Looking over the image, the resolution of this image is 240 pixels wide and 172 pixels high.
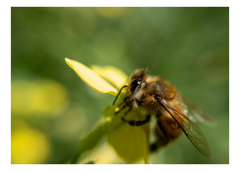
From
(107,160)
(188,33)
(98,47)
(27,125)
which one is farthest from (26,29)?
(188,33)

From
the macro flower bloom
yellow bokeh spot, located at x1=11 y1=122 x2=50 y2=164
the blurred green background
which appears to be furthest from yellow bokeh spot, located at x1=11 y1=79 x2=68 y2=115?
the macro flower bloom

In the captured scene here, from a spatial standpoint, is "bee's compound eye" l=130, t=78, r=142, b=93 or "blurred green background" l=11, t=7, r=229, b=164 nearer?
"bee's compound eye" l=130, t=78, r=142, b=93

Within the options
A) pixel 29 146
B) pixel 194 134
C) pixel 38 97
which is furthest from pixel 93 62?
pixel 194 134

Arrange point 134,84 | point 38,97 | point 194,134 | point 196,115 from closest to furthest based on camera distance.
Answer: point 194,134, point 134,84, point 196,115, point 38,97

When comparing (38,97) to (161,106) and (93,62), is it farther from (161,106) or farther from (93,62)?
(161,106)

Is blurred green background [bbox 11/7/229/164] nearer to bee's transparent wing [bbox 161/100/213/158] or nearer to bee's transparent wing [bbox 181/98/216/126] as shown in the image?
bee's transparent wing [bbox 181/98/216/126]

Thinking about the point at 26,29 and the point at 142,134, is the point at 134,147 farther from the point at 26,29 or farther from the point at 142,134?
the point at 26,29
